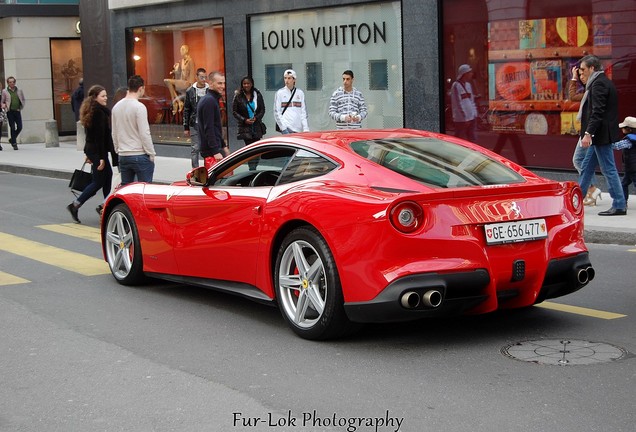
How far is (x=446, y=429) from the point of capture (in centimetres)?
510

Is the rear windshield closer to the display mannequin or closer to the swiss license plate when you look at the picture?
the swiss license plate

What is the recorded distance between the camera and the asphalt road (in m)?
5.36

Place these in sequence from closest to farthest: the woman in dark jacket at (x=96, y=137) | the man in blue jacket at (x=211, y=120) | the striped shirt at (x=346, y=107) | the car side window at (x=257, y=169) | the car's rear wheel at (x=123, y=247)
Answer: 1. the car side window at (x=257, y=169)
2. the car's rear wheel at (x=123, y=247)
3. the man in blue jacket at (x=211, y=120)
4. the woman in dark jacket at (x=96, y=137)
5. the striped shirt at (x=346, y=107)

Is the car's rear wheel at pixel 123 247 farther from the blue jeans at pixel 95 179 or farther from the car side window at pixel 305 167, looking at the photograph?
the blue jeans at pixel 95 179

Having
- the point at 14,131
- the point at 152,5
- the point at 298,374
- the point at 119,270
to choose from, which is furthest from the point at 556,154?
the point at 14,131

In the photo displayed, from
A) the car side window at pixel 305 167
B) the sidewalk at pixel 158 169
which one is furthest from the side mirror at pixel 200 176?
the sidewalk at pixel 158 169

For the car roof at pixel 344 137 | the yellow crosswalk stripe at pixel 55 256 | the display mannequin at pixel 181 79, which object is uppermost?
the display mannequin at pixel 181 79

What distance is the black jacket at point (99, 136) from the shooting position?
14.2 m

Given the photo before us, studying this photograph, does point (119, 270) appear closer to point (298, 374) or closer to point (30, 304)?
point (30, 304)

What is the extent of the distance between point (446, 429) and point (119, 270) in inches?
192

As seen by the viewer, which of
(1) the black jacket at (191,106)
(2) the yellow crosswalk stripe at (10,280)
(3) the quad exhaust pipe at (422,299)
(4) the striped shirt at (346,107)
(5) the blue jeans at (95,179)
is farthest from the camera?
(1) the black jacket at (191,106)

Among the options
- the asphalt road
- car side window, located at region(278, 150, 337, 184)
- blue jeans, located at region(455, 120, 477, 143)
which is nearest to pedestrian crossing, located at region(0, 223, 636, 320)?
the asphalt road

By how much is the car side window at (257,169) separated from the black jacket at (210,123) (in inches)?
217

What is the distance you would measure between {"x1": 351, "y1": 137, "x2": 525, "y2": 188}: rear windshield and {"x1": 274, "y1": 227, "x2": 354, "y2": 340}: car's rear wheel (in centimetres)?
73
